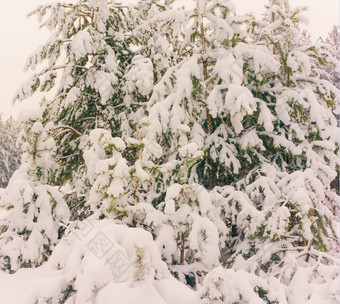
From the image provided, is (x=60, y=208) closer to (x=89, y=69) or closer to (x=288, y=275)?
(x=89, y=69)

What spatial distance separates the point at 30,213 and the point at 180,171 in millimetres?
2373

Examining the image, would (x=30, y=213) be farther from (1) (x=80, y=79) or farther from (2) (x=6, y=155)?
(2) (x=6, y=155)

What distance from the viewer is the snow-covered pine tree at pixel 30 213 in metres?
4.46

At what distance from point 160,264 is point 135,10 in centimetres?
549

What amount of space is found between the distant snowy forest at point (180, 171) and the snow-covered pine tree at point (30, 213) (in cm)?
2

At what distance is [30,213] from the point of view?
15.2 ft

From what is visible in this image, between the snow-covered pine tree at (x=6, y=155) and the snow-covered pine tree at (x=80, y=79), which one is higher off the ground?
the snow-covered pine tree at (x=80, y=79)

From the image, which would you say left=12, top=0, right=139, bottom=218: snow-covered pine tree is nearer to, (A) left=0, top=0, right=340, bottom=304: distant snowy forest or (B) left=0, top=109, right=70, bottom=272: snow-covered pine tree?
(A) left=0, top=0, right=340, bottom=304: distant snowy forest

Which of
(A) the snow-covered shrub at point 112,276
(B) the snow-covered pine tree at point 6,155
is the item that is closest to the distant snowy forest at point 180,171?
(A) the snow-covered shrub at point 112,276

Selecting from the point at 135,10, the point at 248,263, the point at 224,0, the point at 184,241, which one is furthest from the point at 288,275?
the point at 135,10

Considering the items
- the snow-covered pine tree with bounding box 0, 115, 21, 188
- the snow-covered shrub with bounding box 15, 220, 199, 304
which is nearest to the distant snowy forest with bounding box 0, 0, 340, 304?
the snow-covered shrub with bounding box 15, 220, 199, 304

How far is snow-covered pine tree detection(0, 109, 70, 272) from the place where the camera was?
446 cm

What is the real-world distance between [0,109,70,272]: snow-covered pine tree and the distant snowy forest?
0.8 inches

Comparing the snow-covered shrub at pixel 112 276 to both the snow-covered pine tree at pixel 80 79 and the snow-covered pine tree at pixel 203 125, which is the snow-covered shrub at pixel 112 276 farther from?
the snow-covered pine tree at pixel 80 79
